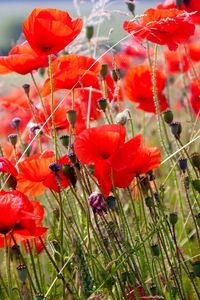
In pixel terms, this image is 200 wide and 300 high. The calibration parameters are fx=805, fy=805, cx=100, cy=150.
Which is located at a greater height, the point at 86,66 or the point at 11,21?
the point at 11,21

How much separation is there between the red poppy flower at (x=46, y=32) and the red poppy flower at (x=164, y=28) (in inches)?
4.6

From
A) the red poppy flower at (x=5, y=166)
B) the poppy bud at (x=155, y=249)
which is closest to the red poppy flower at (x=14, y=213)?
the red poppy flower at (x=5, y=166)

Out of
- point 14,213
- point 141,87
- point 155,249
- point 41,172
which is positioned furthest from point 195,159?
point 141,87

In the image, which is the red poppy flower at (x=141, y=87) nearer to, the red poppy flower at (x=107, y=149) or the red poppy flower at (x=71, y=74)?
the red poppy flower at (x=71, y=74)

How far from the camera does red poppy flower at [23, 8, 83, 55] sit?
1465 millimetres

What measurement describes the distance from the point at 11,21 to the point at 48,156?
49.4ft

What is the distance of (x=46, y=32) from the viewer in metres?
1.47

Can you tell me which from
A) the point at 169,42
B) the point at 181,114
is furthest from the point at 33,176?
the point at 181,114

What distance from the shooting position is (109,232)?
1.42m

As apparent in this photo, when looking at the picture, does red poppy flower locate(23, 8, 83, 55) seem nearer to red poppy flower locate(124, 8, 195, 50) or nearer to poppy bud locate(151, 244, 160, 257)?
red poppy flower locate(124, 8, 195, 50)

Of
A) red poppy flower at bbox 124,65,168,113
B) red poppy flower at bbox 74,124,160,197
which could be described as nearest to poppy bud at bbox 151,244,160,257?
red poppy flower at bbox 74,124,160,197

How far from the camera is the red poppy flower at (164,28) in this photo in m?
1.52

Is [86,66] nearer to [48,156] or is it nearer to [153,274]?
[48,156]

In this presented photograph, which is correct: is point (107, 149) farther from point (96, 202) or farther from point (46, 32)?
point (46, 32)
